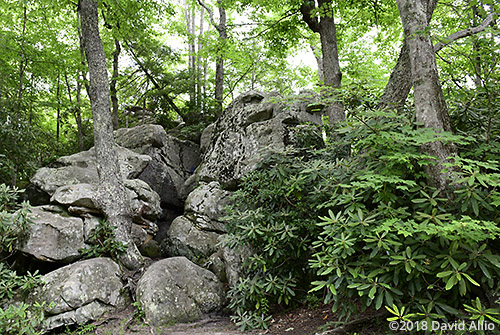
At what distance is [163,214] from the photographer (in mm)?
8359

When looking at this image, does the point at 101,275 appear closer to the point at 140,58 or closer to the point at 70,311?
the point at 70,311

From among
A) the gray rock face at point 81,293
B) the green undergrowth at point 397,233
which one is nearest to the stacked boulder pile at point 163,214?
the gray rock face at point 81,293

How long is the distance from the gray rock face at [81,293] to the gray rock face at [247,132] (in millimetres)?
3288

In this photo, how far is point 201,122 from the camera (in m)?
10.8

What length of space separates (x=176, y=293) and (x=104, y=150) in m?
3.33

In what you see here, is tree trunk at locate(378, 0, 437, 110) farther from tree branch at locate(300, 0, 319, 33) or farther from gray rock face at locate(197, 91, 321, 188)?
tree branch at locate(300, 0, 319, 33)

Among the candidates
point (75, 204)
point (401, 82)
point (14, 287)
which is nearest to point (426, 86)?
point (401, 82)

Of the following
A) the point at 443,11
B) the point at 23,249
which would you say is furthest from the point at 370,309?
the point at 443,11

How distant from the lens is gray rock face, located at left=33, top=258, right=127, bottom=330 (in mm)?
4512

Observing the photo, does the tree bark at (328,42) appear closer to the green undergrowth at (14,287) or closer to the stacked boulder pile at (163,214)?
the stacked boulder pile at (163,214)

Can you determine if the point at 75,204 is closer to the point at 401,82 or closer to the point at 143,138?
the point at 143,138

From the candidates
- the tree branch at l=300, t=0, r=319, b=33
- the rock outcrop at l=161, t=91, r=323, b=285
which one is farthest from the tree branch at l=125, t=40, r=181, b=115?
the tree branch at l=300, t=0, r=319, b=33

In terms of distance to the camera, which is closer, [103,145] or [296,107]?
[103,145]

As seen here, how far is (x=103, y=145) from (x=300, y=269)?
182 inches
